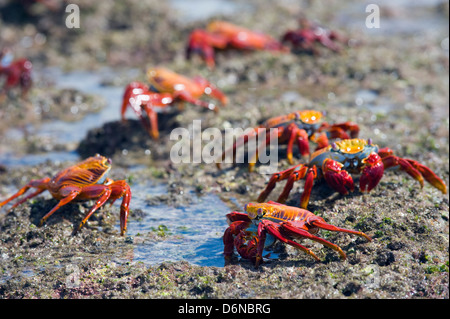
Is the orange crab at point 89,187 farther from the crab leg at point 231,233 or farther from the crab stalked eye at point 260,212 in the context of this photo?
Answer: the crab stalked eye at point 260,212

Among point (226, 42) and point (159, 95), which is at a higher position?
point (226, 42)

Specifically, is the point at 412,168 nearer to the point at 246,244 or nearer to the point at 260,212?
the point at 260,212

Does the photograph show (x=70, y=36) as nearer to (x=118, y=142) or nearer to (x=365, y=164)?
(x=118, y=142)

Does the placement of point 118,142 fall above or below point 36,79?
below

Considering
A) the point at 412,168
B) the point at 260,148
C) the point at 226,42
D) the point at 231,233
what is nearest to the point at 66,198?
the point at 231,233

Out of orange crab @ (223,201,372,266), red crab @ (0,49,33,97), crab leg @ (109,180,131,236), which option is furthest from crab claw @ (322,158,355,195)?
red crab @ (0,49,33,97)
